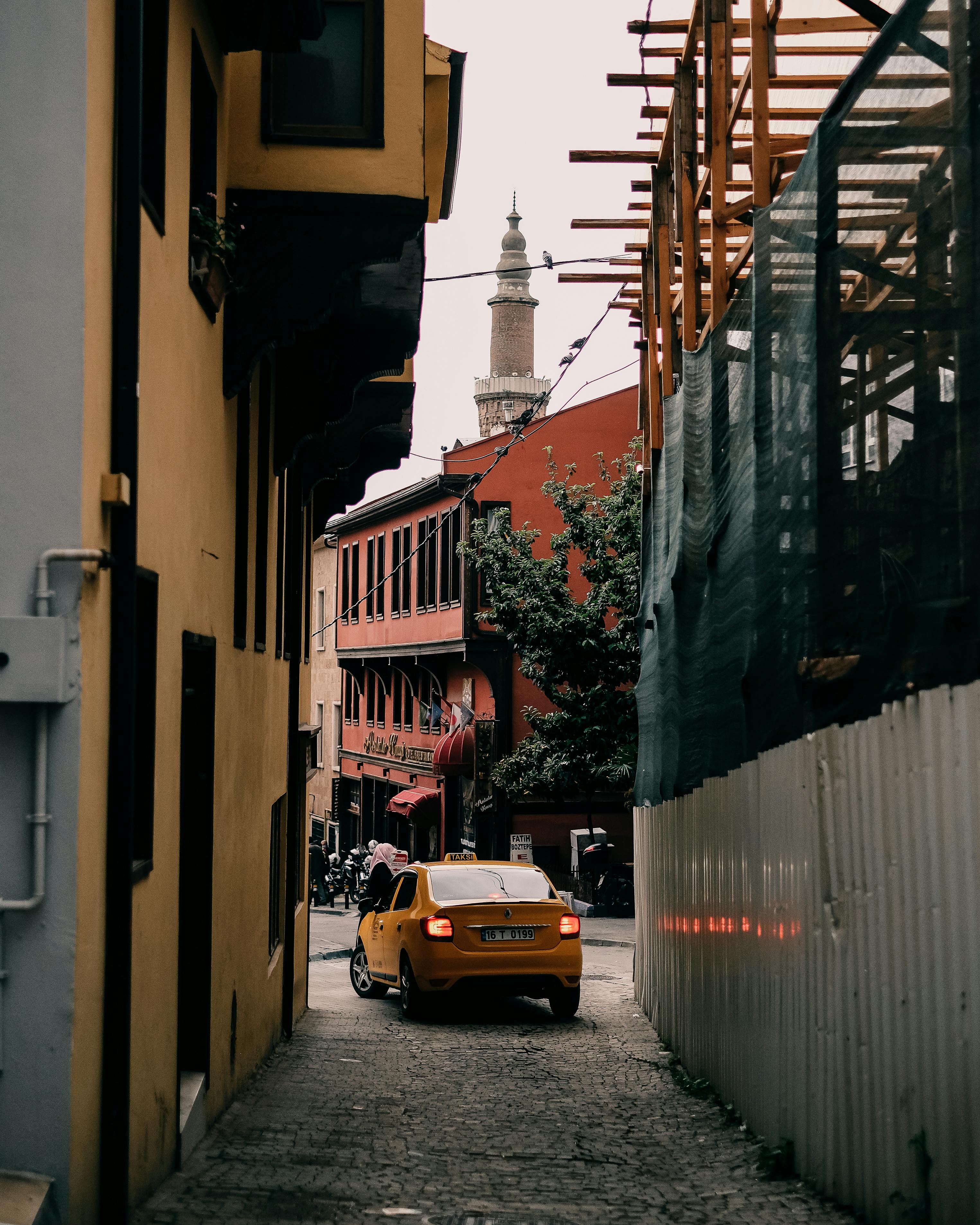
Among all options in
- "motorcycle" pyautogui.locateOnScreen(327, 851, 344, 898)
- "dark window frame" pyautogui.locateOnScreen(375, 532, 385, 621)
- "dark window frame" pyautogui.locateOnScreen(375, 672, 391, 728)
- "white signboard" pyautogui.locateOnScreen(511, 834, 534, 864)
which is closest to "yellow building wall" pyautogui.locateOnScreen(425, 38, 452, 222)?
"white signboard" pyautogui.locateOnScreen(511, 834, 534, 864)

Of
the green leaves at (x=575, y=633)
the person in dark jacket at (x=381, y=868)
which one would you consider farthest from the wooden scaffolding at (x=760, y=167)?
the person in dark jacket at (x=381, y=868)

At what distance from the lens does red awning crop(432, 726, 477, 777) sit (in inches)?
1266

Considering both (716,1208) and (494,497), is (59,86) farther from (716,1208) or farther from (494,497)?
(494,497)

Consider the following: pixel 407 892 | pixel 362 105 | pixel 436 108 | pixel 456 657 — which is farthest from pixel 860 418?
pixel 456 657

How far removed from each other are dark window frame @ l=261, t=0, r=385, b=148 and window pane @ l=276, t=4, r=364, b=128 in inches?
0.9

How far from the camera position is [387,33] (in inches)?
341

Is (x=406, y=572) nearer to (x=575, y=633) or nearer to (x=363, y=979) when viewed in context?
(x=575, y=633)

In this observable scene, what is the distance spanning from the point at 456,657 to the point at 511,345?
207 feet

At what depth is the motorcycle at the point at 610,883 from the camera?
91.6ft

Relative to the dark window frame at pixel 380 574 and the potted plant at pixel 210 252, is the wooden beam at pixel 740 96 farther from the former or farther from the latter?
the dark window frame at pixel 380 574

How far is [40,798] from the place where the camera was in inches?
182

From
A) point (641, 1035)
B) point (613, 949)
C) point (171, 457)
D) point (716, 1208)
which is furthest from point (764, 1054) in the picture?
point (613, 949)

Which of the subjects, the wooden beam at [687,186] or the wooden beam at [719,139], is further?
the wooden beam at [687,186]

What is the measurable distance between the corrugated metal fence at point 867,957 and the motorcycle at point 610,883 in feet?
62.4
